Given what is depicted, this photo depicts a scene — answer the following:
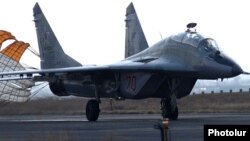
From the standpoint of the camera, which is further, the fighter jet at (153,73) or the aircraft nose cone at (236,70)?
the fighter jet at (153,73)

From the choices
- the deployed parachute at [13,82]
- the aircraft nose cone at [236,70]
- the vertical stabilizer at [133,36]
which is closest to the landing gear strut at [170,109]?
the aircraft nose cone at [236,70]

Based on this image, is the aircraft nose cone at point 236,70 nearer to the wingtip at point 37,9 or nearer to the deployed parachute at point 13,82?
the wingtip at point 37,9

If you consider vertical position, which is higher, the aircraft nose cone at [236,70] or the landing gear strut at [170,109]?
the aircraft nose cone at [236,70]

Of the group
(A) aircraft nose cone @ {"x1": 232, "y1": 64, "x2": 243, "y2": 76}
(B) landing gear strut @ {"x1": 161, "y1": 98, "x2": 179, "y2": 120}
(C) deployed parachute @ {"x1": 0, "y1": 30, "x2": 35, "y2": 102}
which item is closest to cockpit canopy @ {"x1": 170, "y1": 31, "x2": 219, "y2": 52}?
(A) aircraft nose cone @ {"x1": 232, "y1": 64, "x2": 243, "y2": 76}

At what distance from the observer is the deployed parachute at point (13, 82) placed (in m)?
47.0

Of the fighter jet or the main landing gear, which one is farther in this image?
the main landing gear

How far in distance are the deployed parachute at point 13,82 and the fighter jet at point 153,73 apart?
12.1 m

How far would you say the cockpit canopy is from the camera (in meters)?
27.7

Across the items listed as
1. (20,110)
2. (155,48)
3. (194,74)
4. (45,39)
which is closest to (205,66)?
(194,74)

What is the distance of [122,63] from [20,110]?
1850 centimetres

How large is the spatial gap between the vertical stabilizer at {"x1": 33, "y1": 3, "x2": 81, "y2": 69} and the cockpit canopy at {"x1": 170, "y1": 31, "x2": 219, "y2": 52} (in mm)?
9386

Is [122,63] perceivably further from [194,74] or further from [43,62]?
[43,62]

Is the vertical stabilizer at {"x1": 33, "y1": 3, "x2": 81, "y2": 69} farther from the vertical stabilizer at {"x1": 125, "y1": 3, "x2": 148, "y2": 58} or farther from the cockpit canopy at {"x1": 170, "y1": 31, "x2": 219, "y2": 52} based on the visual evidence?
the cockpit canopy at {"x1": 170, "y1": 31, "x2": 219, "y2": 52}

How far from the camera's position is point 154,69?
28.9 metres
